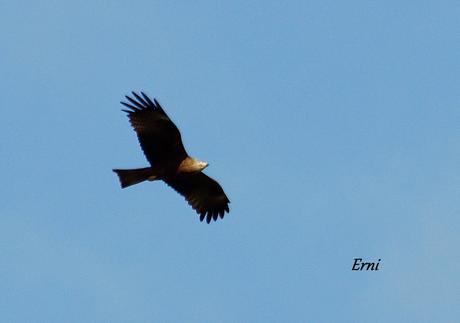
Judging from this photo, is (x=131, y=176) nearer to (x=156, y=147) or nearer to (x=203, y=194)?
(x=156, y=147)

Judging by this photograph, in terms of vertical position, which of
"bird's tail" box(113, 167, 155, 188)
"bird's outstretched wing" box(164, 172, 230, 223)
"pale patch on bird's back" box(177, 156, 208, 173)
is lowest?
"bird's tail" box(113, 167, 155, 188)

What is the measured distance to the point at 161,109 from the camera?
70.9 feet

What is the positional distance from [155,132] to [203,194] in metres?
2.34

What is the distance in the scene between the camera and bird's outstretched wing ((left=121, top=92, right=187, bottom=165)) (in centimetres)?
2166

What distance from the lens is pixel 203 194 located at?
2353 cm

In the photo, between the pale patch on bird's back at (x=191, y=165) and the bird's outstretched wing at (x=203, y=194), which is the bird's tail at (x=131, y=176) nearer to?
the pale patch on bird's back at (x=191, y=165)

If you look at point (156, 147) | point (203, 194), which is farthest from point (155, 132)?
point (203, 194)

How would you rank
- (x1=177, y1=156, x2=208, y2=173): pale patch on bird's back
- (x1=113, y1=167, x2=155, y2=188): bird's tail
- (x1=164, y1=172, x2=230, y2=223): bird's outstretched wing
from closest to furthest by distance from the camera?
(x1=113, y1=167, x2=155, y2=188): bird's tail → (x1=177, y1=156, x2=208, y2=173): pale patch on bird's back → (x1=164, y1=172, x2=230, y2=223): bird's outstretched wing

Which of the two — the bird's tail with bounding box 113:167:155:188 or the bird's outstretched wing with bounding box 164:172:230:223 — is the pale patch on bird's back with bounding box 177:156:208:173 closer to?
the bird's tail with bounding box 113:167:155:188

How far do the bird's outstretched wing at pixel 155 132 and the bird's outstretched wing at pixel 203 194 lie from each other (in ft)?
3.86

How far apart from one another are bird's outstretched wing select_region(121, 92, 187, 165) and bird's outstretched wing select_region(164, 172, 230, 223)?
1177 millimetres

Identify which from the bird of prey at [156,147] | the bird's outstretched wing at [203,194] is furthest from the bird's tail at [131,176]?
the bird's outstretched wing at [203,194]

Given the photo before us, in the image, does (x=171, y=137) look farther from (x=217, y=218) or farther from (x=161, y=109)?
(x=217, y=218)

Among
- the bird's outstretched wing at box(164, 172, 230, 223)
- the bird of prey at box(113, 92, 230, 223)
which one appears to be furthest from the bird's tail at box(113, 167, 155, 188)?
the bird's outstretched wing at box(164, 172, 230, 223)
